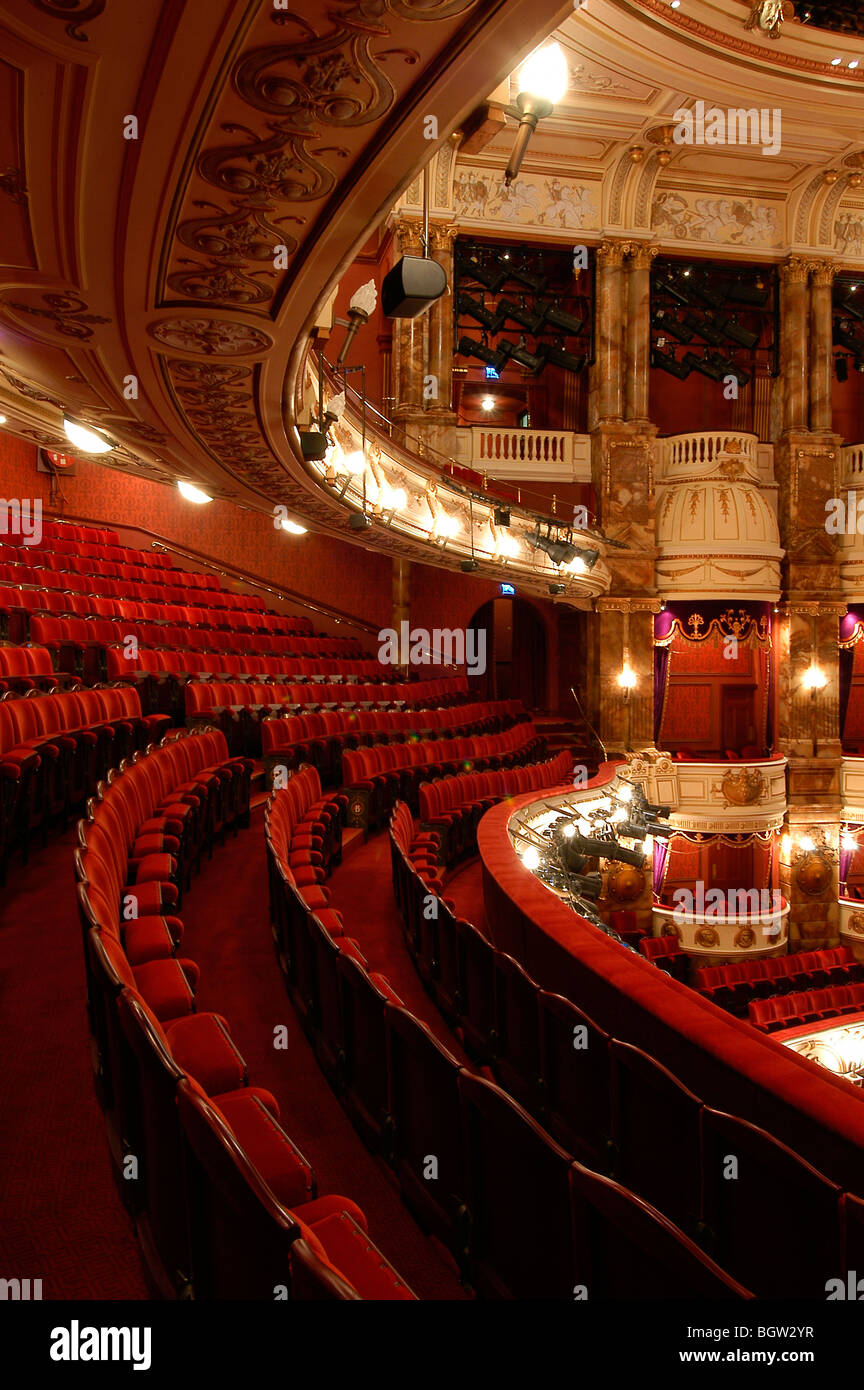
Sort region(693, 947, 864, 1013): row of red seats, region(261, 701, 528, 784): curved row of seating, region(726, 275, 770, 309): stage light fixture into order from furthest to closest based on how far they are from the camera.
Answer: region(726, 275, 770, 309): stage light fixture, region(693, 947, 864, 1013): row of red seats, region(261, 701, 528, 784): curved row of seating

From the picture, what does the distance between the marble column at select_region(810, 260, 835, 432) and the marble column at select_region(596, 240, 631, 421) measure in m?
1.37

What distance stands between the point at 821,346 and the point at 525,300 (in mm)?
2009

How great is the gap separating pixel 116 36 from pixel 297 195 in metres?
0.31

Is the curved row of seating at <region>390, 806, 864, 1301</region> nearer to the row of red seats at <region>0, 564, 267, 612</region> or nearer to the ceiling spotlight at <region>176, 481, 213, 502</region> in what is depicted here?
the ceiling spotlight at <region>176, 481, 213, 502</region>

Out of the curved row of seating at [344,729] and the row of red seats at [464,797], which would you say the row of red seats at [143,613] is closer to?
the curved row of seating at [344,729]

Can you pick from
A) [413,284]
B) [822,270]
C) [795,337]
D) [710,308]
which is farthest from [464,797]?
→ [822,270]

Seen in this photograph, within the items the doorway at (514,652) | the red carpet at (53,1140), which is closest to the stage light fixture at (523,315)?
the doorway at (514,652)

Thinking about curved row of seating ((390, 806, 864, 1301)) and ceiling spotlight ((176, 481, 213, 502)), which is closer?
curved row of seating ((390, 806, 864, 1301))

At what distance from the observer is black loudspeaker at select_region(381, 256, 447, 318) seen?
1.55 meters

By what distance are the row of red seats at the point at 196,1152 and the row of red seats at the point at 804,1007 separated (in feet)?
13.2

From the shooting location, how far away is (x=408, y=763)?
3613 mm

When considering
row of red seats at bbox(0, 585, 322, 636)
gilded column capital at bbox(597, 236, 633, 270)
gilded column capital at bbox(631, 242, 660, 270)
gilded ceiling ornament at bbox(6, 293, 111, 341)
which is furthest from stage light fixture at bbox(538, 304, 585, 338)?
gilded ceiling ornament at bbox(6, 293, 111, 341)

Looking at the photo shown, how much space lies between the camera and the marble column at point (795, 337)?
5.95 m

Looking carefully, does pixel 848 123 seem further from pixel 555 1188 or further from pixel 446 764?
pixel 555 1188
